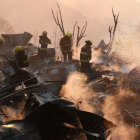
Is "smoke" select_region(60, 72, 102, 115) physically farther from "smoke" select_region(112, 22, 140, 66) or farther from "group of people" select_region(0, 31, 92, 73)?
"smoke" select_region(112, 22, 140, 66)

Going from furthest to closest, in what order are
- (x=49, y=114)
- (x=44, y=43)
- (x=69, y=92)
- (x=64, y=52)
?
(x=64, y=52) < (x=44, y=43) < (x=69, y=92) < (x=49, y=114)

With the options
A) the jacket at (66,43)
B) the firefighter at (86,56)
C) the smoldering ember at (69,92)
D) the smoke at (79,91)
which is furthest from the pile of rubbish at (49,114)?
the jacket at (66,43)

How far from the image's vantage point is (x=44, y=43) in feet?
33.1

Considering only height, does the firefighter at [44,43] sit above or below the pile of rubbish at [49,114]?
above

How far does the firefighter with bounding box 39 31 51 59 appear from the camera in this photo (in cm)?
998

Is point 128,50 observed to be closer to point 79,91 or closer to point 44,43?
point 44,43

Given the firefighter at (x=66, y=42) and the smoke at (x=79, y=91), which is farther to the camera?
the firefighter at (x=66, y=42)

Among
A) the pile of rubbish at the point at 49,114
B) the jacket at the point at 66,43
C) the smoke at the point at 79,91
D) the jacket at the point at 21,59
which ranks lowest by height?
the smoke at the point at 79,91

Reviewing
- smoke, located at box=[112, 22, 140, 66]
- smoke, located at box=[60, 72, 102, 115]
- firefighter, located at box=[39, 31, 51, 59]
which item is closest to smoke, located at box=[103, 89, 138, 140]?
smoke, located at box=[60, 72, 102, 115]

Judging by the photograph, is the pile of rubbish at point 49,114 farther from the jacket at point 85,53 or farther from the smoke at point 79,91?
the jacket at point 85,53

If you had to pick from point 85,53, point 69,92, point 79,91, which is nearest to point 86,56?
point 85,53

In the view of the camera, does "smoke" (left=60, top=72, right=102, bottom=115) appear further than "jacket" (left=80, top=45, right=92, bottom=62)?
No

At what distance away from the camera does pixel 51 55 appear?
38.2 feet

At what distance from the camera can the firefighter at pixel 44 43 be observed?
9980 millimetres
